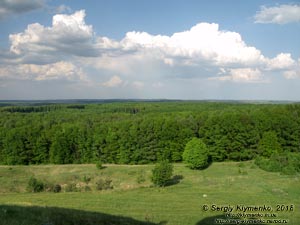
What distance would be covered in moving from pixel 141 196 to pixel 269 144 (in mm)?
34054

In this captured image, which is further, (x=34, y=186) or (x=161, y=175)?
(x=161, y=175)

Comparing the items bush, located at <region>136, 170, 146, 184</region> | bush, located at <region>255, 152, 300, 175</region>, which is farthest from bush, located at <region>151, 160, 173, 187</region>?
bush, located at <region>255, 152, 300, 175</region>

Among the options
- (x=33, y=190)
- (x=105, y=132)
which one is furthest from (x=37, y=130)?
(x=33, y=190)

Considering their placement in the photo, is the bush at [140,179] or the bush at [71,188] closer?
the bush at [71,188]

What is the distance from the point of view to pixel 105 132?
63.4 meters

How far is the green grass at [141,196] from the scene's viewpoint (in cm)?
1462

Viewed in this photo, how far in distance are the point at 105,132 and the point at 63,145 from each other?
9.28 m

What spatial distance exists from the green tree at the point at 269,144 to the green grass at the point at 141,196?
6.75m

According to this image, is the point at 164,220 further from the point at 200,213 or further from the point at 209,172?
the point at 209,172

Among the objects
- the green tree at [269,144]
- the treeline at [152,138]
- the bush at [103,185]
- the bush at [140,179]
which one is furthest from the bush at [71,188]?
the green tree at [269,144]

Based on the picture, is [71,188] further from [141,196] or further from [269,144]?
[269,144]

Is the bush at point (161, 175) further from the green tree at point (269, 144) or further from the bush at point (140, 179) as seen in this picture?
the green tree at point (269, 144)

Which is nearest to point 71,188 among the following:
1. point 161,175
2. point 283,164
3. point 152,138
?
point 161,175

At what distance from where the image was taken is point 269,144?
184ft
